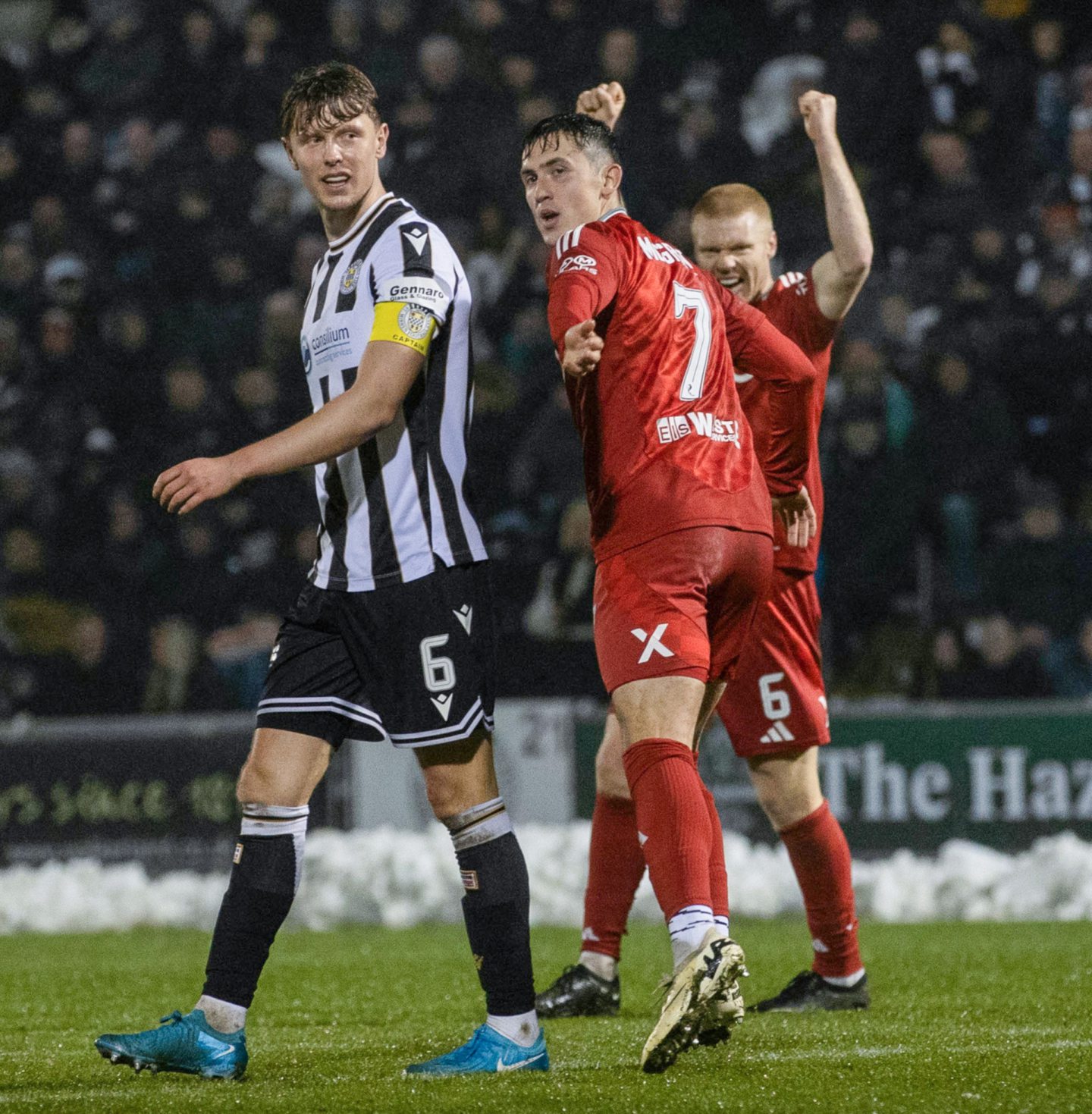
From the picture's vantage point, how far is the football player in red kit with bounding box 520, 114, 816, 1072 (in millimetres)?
3232

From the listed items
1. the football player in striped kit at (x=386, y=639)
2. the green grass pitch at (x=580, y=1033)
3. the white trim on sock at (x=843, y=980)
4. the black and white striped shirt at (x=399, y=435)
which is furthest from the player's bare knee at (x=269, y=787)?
the white trim on sock at (x=843, y=980)

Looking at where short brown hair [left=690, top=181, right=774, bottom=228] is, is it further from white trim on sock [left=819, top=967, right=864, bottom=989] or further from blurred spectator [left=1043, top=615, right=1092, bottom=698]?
blurred spectator [left=1043, top=615, right=1092, bottom=698]

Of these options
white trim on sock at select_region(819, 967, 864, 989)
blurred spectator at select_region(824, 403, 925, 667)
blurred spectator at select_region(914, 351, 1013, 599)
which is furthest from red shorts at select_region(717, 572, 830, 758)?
blurred spectator at select_region(914, 351, 1013, 599)

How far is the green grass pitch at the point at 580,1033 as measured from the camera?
2920 mm

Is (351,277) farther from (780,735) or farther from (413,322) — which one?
(780,735)

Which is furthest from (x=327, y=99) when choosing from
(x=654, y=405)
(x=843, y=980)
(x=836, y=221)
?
(x=843, y=980)

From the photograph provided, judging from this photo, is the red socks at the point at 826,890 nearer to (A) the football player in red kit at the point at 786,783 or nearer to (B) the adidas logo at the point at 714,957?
(A) the football player in red kit at the point at 786,783

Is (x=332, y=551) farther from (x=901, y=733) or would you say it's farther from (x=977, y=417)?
(x=977, y=417)

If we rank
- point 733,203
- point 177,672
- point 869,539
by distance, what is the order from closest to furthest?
point 733,203, point 869,539, point 177,672

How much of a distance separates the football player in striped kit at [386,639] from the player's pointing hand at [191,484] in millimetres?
347

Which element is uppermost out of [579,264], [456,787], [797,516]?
[579,264]

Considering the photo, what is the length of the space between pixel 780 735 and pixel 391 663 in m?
1.40

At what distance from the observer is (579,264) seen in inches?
131

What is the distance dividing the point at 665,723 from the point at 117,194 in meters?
10.0
